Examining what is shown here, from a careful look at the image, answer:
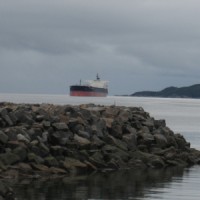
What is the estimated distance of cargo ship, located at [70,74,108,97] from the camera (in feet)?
574

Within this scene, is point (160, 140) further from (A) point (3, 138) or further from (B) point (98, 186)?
(B) point (98, 186)

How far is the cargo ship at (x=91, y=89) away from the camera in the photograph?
17488 cm

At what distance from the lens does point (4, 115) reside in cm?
2811

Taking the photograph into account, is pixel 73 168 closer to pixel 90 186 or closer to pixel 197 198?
pixel 90 186

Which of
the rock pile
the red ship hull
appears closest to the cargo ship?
the red ship hull

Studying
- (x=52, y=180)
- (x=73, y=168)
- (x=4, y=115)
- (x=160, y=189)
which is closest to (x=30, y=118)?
(x=4, y=115)

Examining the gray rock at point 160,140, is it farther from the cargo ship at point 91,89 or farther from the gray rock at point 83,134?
the cargo ship at point 91,89

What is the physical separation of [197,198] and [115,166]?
24.6 feet

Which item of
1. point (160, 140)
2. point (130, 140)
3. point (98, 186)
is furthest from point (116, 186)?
point (160, 140)

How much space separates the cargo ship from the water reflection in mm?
145765

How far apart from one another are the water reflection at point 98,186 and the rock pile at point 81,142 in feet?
4.08

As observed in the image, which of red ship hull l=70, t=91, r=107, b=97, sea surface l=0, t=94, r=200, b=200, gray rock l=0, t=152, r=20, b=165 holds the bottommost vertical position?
sea surface l=0, t=94, r=200, b=200

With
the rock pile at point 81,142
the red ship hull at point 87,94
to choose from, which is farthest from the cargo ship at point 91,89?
the rock pile at point 81,142

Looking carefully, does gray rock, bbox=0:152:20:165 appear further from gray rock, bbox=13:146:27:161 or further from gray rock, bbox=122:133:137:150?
gray rock, bbox=122:133:137:150
